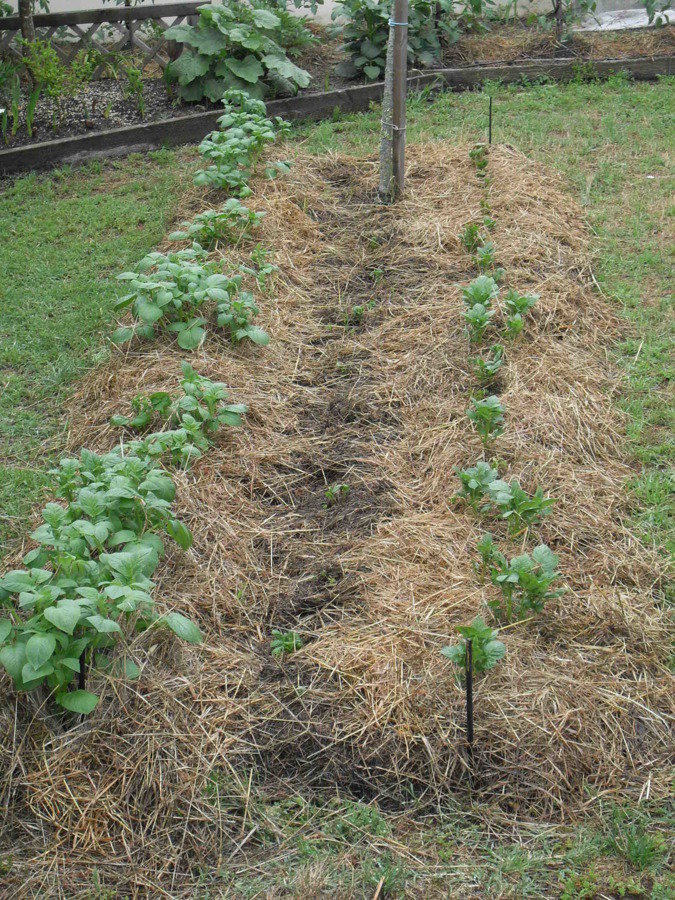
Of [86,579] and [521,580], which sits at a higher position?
[86,579]

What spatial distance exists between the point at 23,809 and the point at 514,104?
23.6 ft

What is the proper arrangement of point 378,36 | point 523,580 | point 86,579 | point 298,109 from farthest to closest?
point 378,36 → point 298,109 → point 523,580 → point 86,579

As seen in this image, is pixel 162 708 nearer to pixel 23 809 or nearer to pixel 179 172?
pixel 23 809

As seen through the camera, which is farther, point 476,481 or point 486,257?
point 486,257

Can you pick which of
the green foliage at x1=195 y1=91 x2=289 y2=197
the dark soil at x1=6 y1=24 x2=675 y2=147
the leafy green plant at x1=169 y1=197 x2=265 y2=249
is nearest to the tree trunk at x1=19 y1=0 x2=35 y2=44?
the dark soil at x1=6 y1=24 x2=675 y2=147

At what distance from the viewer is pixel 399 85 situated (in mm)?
5852

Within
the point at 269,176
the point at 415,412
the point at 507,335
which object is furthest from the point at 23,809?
the point at 269,176

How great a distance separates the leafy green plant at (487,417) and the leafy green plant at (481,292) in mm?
831

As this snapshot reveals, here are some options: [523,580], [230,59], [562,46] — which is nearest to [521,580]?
[523,580]

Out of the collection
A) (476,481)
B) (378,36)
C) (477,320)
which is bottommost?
(476,481)

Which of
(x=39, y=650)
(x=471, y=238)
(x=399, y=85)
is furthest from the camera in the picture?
(x=399, y=85)

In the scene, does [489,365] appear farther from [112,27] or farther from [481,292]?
[112,27]

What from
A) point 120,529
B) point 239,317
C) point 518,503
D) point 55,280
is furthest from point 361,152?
point 120,529

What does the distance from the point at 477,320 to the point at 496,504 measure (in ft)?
4.07
